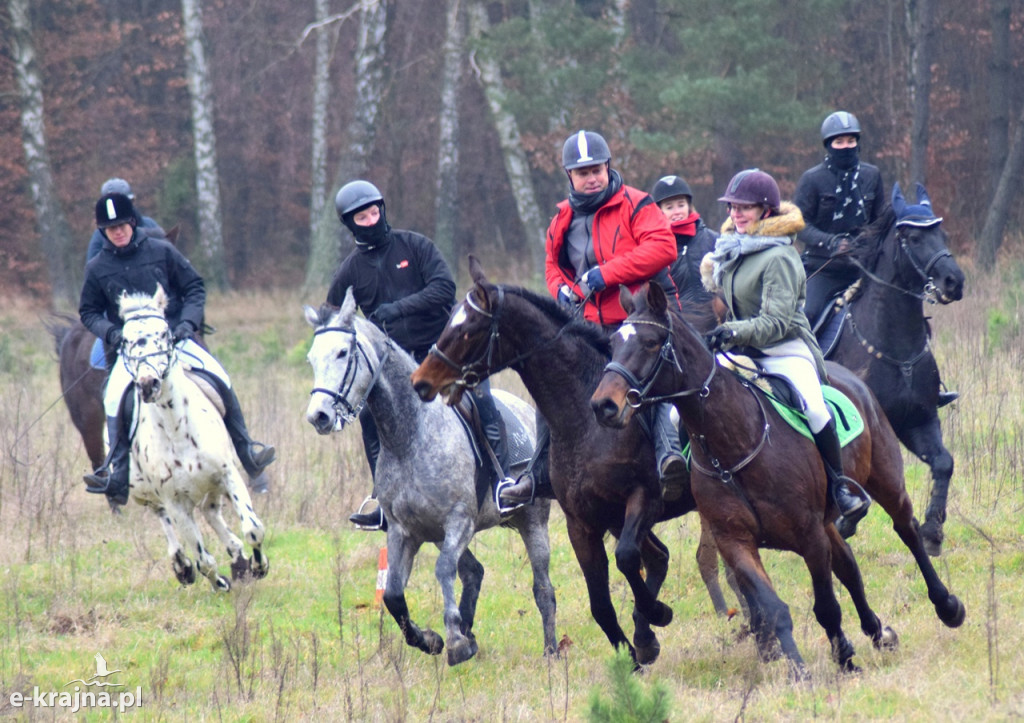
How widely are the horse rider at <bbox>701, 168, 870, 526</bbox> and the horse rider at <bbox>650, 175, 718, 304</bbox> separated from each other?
155 centimetres

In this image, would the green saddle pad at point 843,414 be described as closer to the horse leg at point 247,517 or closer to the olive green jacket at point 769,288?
the olive green jacket at point 769,288

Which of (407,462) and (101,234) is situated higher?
(101,234)

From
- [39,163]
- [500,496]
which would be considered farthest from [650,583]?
[39,163]

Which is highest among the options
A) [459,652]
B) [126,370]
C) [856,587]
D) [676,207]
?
[676,207]

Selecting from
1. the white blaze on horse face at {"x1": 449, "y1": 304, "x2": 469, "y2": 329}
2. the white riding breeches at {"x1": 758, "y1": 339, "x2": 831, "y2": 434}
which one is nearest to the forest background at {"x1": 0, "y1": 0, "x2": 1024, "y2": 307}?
the white riding breeches at {"x1": 758, "y1": 339, "x2": 831, "y2": 434}

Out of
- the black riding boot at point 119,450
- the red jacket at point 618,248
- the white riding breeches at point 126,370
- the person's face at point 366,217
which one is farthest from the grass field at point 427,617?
the person's face at point 366,217

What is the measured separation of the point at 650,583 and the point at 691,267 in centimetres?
240

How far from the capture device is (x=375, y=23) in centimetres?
2822

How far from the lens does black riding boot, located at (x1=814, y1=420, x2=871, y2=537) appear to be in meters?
6.80

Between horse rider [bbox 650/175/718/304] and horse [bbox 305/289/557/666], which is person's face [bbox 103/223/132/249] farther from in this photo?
horse rider [bbox 650/175/718/304]

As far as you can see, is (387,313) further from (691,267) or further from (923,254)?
(923,254)

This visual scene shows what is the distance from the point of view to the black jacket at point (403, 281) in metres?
8.70

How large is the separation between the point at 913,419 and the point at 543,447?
3.33 m

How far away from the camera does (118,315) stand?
33.3 ft
